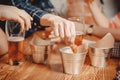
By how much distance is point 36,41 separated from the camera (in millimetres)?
1279

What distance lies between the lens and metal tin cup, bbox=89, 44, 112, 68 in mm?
1228

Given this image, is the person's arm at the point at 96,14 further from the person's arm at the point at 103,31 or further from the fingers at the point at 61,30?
the fingers at the point at 61,30

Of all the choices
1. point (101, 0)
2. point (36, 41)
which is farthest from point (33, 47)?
point (101, 0)

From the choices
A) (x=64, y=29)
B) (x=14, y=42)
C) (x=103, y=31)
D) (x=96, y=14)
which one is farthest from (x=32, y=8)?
(x=96, y=14)

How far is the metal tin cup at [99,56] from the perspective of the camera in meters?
1.23

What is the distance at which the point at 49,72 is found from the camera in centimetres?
117

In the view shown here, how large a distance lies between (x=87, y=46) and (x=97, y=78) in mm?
198

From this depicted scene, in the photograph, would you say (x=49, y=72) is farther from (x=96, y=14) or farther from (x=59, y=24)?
(x=96, y=14)

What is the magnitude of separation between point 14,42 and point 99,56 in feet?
1.33

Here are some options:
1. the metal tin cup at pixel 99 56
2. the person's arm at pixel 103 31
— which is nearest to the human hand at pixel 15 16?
the metal tin cup at pixel 99 56

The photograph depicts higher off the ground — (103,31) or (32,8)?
(32,8)

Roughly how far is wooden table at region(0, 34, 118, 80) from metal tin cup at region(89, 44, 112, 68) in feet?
0.08

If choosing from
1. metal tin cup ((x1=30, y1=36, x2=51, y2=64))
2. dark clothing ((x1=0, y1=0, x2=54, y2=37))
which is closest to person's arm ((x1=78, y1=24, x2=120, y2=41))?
dark clothing ((x1=0, y1=0, x2=54, y2=37))

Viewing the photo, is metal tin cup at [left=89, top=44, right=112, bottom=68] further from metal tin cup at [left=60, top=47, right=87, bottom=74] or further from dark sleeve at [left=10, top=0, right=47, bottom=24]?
dark sleeve at [left=10, top=0, right=47, bottom=24]
